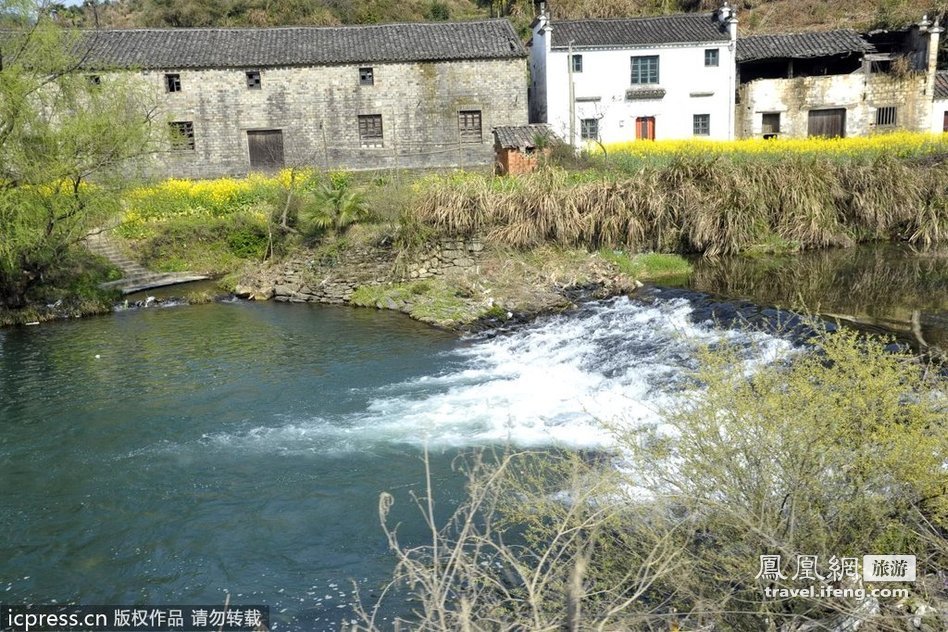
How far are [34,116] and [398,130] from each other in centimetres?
1712

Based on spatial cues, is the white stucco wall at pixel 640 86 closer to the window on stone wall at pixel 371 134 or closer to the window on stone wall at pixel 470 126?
the window on stone wall at pixel 470 126

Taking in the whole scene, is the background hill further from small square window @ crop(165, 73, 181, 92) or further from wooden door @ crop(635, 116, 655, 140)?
small square window @ crop(165, 73, 181, 92)

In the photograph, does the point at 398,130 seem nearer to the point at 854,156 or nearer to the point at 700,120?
the point at 700,120

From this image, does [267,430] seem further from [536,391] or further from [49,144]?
[49,144]

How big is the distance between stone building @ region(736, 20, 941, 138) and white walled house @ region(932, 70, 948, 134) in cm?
42

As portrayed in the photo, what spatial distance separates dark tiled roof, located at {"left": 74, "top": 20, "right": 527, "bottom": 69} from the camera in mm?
30281

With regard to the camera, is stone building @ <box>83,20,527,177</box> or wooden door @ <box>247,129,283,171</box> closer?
stone building @ <box>83,20,527,177</box>

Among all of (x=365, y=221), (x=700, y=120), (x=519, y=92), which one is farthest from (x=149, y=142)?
(x=700, y=120)

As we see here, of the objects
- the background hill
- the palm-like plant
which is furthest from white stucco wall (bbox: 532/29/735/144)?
the palm-like plant

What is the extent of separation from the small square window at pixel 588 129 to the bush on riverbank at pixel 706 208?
12.8 meters

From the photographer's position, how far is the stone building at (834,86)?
32375 millimetres

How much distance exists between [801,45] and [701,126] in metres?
5.70

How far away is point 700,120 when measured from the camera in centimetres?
3303

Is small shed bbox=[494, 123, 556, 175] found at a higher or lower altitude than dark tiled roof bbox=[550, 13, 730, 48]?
lower
